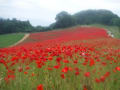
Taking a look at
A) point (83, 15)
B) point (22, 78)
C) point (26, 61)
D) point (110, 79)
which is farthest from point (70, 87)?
point (83, 15)

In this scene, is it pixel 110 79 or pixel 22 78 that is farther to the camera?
pixel 22 78

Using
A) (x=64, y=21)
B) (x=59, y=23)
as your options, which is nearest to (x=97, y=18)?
(x=64, y=21)

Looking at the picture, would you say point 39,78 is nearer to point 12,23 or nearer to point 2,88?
point 2,88

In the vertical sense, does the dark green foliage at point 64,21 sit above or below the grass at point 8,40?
above

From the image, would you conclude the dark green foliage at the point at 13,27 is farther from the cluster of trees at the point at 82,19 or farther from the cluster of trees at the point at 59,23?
the cluster of trees at the point at 82,19

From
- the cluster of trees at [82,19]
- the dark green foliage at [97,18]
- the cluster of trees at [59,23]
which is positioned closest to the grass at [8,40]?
the cluster of trees at [59,23]

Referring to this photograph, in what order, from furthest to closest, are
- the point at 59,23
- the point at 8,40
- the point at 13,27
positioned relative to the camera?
1. the point at 13,27
2. the point at 59,23
3. the point at 8,40

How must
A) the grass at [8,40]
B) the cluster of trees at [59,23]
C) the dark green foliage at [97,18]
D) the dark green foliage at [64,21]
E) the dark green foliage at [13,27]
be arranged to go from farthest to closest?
1. the dark green foliage at [97,18]
2. the dark green foliage at [13,27]
3. the cluster of trees at [59,23]
4. the dark green foliage at [64,21]
5. the grass at [8,40]

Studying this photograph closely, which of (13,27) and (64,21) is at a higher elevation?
(64,21)

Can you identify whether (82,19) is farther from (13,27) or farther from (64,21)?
(13,27)

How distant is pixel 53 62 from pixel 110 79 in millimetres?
1373

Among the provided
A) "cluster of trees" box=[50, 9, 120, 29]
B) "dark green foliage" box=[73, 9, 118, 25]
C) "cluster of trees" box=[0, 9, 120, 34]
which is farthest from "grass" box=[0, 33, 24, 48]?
"dark green foliage" box=[73, 9, 118, 25]

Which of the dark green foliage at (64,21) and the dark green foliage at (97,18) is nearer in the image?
the dark green foliage at (64,21)

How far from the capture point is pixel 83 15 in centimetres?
7488
